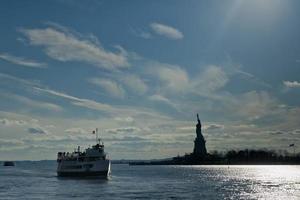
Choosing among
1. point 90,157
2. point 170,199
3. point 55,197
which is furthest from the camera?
point 90,157

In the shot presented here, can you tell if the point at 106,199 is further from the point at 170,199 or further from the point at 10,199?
the point at 10,199

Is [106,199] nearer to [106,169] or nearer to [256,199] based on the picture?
[256,199]

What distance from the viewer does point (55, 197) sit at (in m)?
89.5

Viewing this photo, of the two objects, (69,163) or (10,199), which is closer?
(10,199)

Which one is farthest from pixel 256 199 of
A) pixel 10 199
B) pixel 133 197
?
pixel 10 199

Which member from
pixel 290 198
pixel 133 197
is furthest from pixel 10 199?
pixel 290 198

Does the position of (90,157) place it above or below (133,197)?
above

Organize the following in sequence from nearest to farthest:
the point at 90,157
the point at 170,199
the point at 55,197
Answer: the point at 170,199
the point at 55,197
the point at 90,157

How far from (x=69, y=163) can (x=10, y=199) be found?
79384 millimetres

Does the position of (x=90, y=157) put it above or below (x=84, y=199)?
→ above

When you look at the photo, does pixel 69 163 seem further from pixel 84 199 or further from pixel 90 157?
pixel 84 199

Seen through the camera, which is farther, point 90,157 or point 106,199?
point 90,157

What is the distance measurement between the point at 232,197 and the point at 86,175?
74.2 metres

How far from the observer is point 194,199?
85062mm
